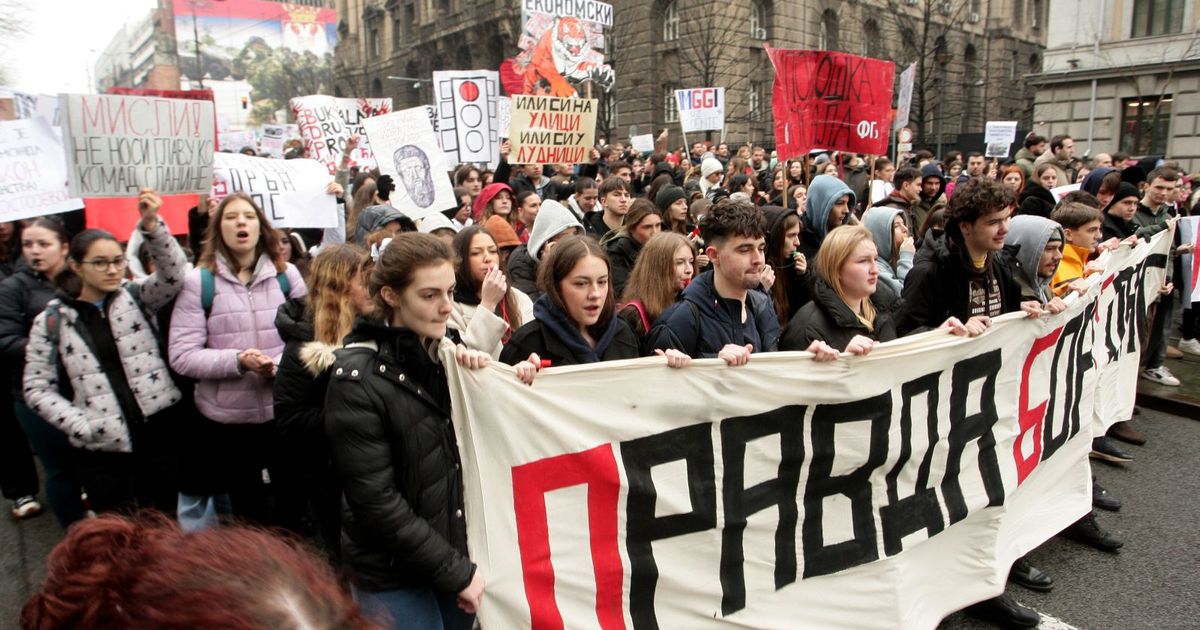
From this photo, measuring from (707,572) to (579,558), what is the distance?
0.51 meters

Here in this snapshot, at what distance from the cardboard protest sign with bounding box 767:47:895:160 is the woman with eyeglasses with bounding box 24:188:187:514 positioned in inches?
181

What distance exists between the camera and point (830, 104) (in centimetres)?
641

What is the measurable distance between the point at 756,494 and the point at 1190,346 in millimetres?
7314

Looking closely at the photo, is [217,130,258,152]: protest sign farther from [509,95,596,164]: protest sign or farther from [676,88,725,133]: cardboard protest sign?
[509,95,596,164]: protest sign

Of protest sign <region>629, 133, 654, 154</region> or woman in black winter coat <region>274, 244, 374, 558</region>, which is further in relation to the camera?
protest sign <region>629, 133, 654, 154</region>

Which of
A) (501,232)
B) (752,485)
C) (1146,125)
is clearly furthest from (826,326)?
(1146,125)

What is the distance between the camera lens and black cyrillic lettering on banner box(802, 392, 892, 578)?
3078 mm

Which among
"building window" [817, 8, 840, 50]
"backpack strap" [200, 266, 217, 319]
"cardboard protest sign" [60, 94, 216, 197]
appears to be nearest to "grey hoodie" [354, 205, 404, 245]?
"cardboard protest sign" [60, 94, 216, 197]

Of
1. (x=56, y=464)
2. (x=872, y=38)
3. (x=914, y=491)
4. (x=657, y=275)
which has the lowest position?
(x=56, y=464)

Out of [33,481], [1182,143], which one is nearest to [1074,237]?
[33,481]

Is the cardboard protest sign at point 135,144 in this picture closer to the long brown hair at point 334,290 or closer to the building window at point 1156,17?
the long brown hair at point 334,290

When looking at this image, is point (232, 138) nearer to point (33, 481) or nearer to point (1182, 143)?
point (33, 481)

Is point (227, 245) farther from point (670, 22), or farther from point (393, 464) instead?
point (670, 22)

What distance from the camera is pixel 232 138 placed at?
57.3 ft
